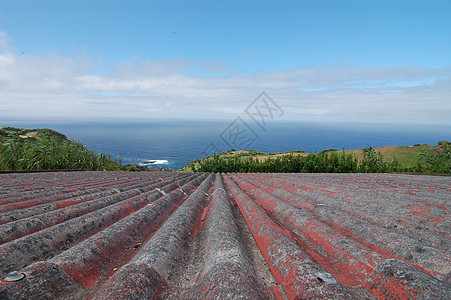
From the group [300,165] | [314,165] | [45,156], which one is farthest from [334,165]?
[45,156]

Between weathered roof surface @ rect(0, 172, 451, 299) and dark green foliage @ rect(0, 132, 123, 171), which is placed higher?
weathered roof surface @ rect(0, 172, 451, 299)

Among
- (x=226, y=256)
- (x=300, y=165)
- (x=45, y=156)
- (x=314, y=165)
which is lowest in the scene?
(x=300, y=165)

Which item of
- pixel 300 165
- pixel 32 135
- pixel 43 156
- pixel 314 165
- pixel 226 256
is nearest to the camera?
pixel 226 256

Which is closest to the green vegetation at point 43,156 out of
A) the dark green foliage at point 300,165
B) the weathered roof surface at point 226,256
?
the dark green foliage at point 300,165

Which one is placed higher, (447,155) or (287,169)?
(447,155)

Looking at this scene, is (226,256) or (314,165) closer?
(226,256)

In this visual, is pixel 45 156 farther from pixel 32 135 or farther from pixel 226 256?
pixel 32 135

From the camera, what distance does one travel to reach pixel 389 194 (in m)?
4.24

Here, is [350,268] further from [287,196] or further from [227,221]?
[287,196]

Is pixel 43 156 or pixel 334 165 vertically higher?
pixel 43 156

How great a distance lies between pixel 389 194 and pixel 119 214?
480cm

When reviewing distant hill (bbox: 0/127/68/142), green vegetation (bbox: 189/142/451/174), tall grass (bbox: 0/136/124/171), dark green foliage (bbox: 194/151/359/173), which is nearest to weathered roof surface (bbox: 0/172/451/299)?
tall grass (bbox: 0/136/124/171)

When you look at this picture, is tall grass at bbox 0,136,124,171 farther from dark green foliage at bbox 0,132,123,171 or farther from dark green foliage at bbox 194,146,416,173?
dark green foliage at bbox 194,146,416,173

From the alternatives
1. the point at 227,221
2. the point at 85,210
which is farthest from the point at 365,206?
the point at 85,210
